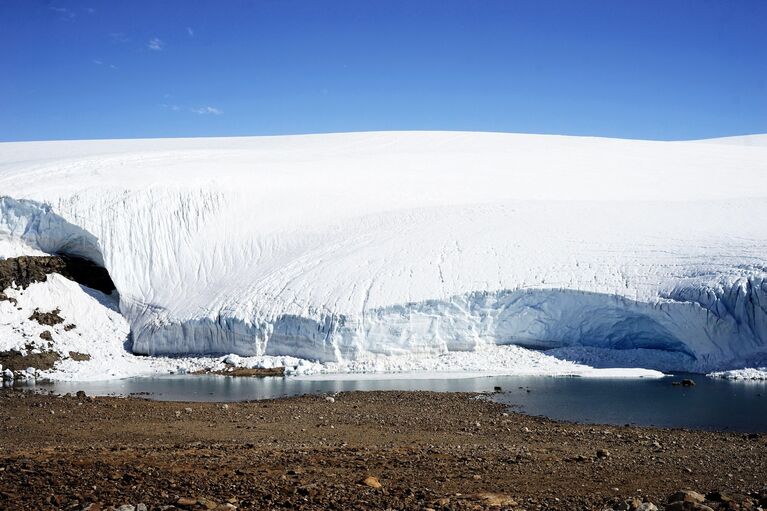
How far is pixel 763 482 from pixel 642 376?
12.6 m

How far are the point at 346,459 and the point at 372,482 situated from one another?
1587mm

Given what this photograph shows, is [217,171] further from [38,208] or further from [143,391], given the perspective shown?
[143,391]

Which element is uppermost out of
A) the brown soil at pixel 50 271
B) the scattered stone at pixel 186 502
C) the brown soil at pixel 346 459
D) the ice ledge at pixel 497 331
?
the brown soil at pixel 50 271

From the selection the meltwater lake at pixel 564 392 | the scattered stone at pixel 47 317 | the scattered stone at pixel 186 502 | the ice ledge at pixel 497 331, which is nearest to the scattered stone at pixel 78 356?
the scattered stone at pixel 47 317

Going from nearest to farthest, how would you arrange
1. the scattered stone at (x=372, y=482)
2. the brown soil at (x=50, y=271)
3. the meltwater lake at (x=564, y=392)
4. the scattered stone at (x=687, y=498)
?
the scattered stone at (x=687, y=498), the scattered stone at (x=372, y=482), the meltwater lake at (x=564, y=392), the brown soil at (x=50, y=271)

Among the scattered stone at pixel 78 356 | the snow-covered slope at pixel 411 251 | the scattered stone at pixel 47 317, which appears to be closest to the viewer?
the snow-covered slope at pixel 411 251

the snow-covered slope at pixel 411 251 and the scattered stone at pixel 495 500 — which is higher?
the snow-covered slope at pixel 411 251

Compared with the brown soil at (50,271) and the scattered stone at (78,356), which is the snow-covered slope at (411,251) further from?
the scattered stone at (78,356)

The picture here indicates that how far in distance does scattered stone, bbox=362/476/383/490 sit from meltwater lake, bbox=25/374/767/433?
7.65 metres

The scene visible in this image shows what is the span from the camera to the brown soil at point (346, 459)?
7273mm

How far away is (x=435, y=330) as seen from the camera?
23.7 metres

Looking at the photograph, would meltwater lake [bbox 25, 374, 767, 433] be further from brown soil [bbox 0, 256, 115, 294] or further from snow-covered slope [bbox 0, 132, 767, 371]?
brown soil [bbox 0, 256, 115, 294]

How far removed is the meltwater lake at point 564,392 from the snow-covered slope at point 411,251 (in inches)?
86.7

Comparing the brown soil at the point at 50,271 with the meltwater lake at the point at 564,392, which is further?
the brown soil at the point at 50,271
